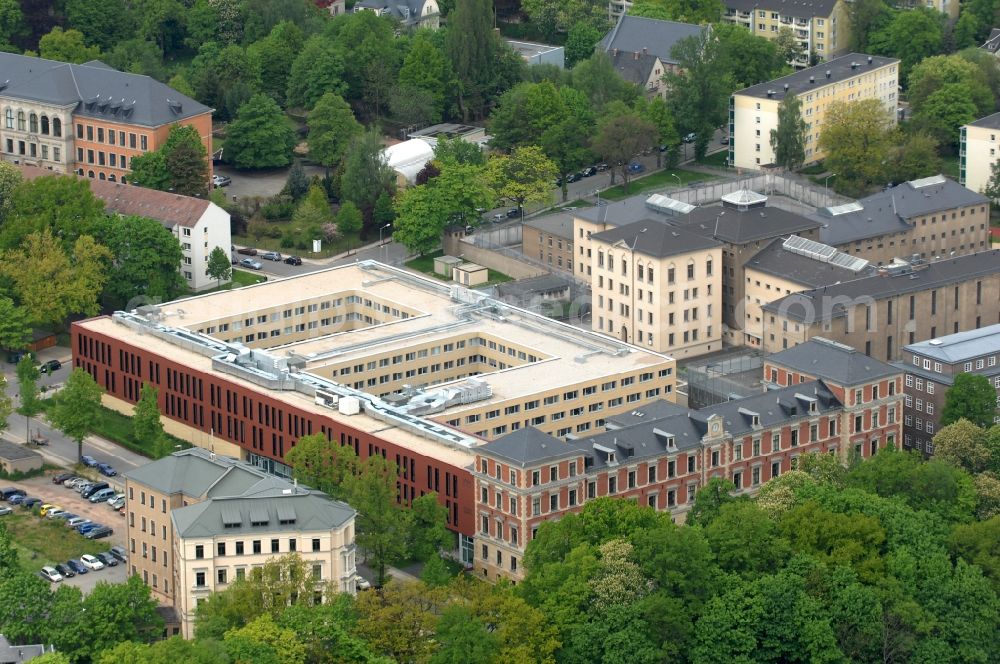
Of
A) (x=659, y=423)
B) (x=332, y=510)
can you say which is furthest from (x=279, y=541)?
(x=659, y=423)

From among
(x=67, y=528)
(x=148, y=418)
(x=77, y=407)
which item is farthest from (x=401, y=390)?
(x=67, y=528)

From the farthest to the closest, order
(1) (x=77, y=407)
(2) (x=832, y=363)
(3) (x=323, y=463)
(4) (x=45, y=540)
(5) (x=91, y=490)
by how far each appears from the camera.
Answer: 1. (1) (x=77, y=407)
2. (2) (x=832, y=363)
3. (5) (x=91, y=490)
4. (4) (x=45, y=540)
5. (3) (x=323, y=463)

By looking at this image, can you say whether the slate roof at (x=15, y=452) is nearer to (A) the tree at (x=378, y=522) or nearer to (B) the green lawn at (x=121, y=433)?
(B) the green lawn at (x=121, y=433)

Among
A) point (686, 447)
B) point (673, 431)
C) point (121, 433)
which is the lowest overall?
point (121, 433)

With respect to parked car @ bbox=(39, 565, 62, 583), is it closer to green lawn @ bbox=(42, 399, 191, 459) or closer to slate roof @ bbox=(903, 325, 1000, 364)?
green lawn @ bbox=(42, 399, 191, 459)

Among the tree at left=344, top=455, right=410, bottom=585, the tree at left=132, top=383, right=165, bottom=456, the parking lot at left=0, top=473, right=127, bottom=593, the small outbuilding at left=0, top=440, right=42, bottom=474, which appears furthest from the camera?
the tree at left=132, top=383, right=165, bottom=456

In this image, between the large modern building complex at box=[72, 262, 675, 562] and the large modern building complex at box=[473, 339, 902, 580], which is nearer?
the large modern building complex at box=[473, 339, 902, 580]

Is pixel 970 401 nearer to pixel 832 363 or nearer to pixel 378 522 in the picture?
pixel 832 363

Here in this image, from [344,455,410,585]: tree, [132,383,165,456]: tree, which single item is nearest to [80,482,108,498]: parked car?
[132,383,165,456]: tree

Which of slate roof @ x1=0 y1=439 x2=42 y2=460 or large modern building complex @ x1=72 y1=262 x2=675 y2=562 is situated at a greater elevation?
large modern building complex @ x1=72 y1=262 x2=675 y2=562
